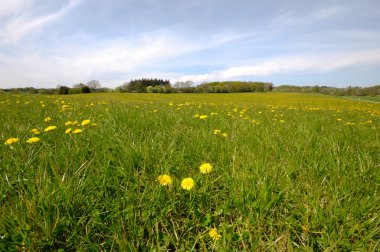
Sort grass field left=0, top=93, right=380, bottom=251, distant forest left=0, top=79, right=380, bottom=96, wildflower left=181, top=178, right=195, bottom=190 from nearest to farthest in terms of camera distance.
Answer: grass field left=0, top=93, right=380, bottom=251 < wildflower left=181, top=178, right=195, bottom=190 < distant forest left=0, top=79, right=380, bottom=96

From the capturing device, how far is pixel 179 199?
1604 millimetres

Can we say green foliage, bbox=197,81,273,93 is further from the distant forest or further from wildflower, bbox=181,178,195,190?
wildflower, bbox=181,178,195,190

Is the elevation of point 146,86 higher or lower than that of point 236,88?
higher

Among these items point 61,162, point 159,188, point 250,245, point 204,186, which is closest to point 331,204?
point 250,245

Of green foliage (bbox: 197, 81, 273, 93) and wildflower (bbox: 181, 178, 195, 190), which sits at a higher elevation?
green foliage (bbox: 197, 81, 273, 93)

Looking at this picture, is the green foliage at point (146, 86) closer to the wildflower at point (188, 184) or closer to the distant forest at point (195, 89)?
the distant forest at point (195, 89)

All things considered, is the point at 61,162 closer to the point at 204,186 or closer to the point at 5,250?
the point at 5,250

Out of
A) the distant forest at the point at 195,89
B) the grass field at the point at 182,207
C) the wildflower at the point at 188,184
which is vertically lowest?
the grass field at the point at 182,207

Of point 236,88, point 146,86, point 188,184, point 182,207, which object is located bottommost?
point 182,207

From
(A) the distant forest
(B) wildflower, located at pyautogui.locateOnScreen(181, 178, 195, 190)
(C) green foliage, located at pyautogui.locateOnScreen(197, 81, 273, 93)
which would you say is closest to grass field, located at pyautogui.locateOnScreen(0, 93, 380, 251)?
(B) wildflower, located at pyautogui.locateOnScreen(181, 178, 195, 190)

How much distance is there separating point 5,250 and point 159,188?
33.7 inches

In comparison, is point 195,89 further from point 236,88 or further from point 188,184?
point 188,184

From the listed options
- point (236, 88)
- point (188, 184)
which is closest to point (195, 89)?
Answer: point (236, 88)

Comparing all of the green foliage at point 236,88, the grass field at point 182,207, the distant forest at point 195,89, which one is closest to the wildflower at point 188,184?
the grass field at point 182,207
